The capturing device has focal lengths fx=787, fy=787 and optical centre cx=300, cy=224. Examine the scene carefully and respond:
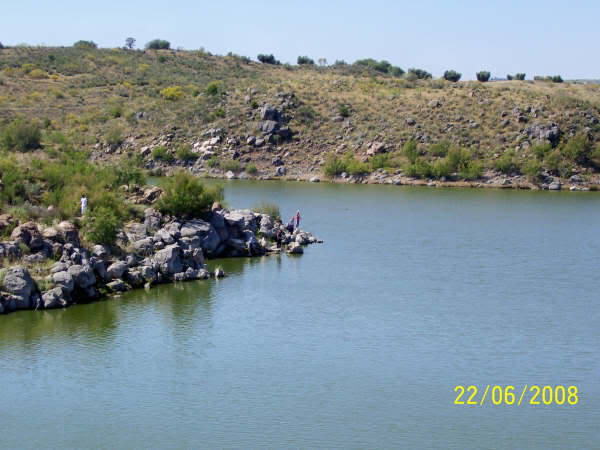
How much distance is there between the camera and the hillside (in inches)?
3191

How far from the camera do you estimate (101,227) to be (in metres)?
32.6

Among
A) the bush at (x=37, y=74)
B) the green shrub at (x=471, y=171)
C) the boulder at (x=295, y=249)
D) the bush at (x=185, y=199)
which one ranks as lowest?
the boulder at (x=295, y=249)

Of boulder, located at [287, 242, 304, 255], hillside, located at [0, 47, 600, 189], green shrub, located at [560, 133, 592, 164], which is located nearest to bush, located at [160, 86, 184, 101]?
hillside, located at [0, 47, 600, 189]

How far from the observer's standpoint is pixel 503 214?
5866 centimetres

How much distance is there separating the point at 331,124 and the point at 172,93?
860 inches

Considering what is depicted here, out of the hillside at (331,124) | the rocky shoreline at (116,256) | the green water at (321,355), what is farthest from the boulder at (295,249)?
the hillside at (331,124)

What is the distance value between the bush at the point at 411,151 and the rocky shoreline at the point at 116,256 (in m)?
43.6

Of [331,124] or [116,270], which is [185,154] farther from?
[116,270]

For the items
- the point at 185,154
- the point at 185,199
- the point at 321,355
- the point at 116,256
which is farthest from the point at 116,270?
the point at 185,154

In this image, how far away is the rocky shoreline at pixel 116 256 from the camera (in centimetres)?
2867

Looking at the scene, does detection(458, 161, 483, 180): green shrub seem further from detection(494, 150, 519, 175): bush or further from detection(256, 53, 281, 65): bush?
detection(256, 53, 281, 65): bush

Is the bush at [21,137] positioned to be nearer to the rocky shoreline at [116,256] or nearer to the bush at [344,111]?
the rocky shoreline at [116,256]

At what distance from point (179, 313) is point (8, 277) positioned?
6.29 m

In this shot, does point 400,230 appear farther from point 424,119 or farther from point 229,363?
point 424,119
